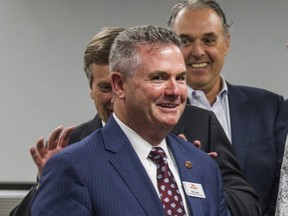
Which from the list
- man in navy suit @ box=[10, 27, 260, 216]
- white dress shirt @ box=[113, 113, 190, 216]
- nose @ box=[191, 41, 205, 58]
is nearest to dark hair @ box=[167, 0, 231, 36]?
nose @ box=[191, 41, 205, 58]

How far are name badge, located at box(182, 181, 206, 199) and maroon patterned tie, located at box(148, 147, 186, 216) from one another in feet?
0.09

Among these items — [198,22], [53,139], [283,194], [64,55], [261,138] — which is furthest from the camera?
[64,55]

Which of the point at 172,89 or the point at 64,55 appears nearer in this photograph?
the point at 172,89

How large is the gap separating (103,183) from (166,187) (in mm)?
189

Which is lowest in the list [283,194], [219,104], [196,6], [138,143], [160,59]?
[283,194]

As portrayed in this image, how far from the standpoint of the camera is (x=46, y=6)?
3.68 meters

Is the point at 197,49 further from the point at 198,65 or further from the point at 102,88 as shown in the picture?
the point at 102,88

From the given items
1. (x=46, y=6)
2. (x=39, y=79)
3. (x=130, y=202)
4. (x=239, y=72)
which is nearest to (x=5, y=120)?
(x=39, y=79)

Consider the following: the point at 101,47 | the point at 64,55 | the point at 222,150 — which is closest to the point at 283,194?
the point at 222,150

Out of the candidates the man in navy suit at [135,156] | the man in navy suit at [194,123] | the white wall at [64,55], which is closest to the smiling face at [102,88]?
the man in navy suit at [194,123]

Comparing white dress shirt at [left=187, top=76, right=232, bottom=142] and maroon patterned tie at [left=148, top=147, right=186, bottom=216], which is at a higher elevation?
maroon patterned tie at [left=148, top=147, right=186, bottom=216]

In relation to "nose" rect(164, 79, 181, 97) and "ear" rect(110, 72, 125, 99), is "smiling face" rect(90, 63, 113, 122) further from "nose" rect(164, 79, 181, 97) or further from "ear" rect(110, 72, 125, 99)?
"nose" rect(164, 79, 181, 97)

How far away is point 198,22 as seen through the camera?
2.87 meters

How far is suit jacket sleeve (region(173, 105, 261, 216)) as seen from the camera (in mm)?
2303
